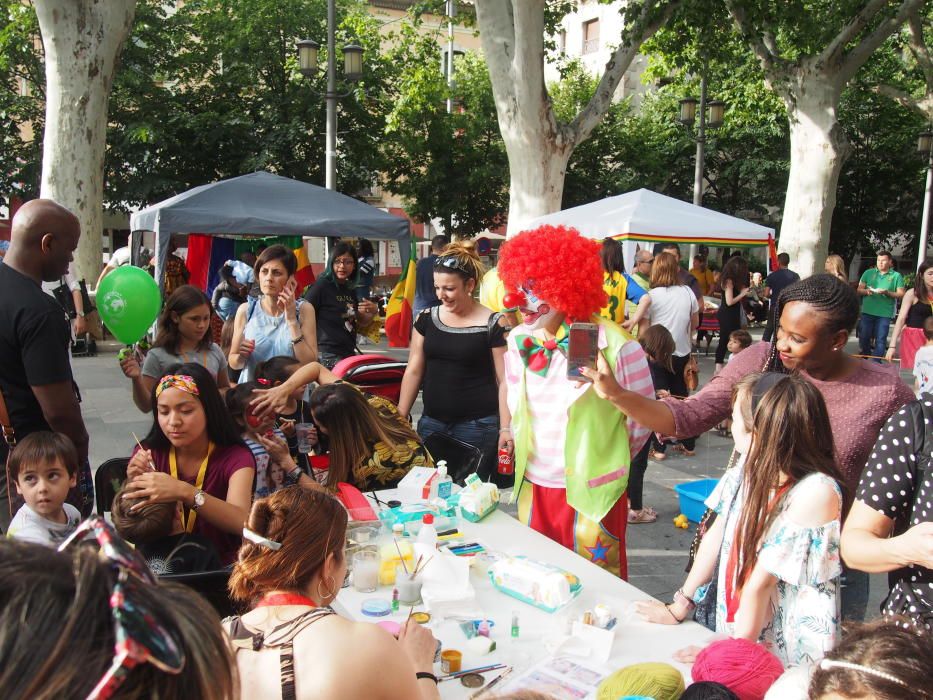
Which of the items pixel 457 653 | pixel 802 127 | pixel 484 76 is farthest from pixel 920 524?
pixel 484 76

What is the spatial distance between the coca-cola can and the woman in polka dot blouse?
192 centimetres

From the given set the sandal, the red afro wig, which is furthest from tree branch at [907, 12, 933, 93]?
the red afro wig

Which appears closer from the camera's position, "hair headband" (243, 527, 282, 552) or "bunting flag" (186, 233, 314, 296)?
"hair headband" (243, 527, 282, 552)

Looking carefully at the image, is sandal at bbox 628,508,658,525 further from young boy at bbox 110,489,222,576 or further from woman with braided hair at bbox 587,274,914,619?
young boy at bbox 110,489,222,576

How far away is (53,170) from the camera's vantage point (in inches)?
420

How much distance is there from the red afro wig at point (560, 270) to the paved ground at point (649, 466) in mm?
1651

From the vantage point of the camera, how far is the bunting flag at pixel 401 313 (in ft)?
23.7

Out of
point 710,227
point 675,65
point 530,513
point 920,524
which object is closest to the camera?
point 920,524

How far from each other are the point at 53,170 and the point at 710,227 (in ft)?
30.0

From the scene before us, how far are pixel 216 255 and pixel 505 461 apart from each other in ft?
25.4

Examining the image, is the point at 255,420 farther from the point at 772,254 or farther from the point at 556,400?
the point at 772,254

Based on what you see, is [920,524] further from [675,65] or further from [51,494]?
[675,65]

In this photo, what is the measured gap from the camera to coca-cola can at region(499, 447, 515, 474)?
369cm

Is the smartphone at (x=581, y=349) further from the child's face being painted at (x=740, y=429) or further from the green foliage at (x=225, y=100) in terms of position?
the green foliage at (x=225, y=100)
